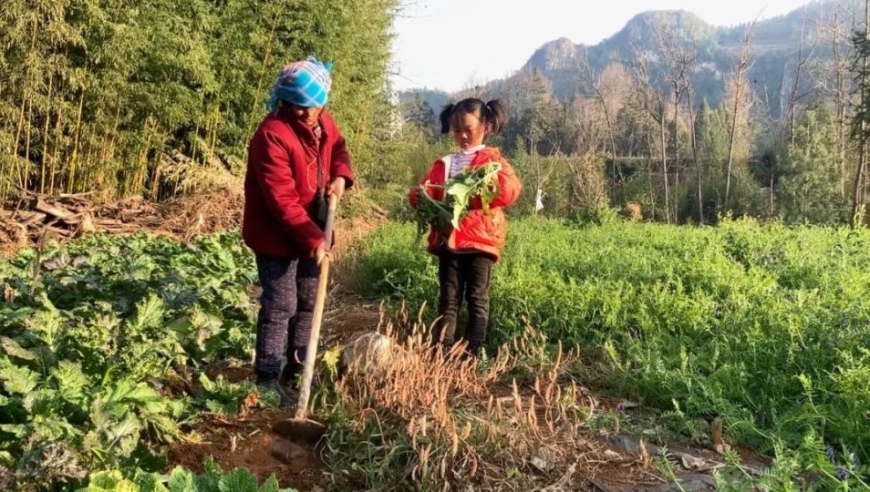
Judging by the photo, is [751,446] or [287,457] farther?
[751,446]

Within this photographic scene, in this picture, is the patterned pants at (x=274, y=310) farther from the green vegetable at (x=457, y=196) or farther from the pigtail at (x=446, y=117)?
the pigtail at (x=446, y=117)

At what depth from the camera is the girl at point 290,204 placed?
2.78 metres

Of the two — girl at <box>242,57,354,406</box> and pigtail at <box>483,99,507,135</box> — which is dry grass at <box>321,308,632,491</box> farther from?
pigtail at <box>483,99,507,135</box>

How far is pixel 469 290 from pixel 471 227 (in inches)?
13.3

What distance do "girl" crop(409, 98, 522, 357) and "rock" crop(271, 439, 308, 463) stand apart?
131 centimetres

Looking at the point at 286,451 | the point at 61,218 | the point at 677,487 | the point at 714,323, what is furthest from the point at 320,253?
the point at 61,218

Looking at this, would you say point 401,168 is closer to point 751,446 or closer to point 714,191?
point 714,191

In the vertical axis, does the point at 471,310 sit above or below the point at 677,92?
below

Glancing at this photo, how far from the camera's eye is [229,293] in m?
4.06

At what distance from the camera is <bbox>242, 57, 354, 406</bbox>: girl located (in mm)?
2777

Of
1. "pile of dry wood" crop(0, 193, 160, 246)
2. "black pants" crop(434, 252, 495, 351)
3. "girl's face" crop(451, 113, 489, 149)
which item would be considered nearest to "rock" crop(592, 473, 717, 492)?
"black pants" crop(434, 252, 495, 351)

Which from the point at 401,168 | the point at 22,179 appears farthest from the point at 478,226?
the point at 401,168

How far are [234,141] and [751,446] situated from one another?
31.0 ft

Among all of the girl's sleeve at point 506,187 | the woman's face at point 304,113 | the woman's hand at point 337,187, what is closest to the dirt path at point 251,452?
the woman's hand at point 337,187
